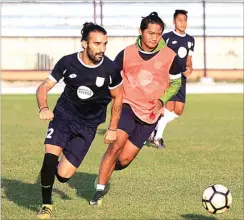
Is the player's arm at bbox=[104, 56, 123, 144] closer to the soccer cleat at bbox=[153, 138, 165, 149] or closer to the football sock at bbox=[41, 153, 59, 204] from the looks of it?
the football sock at bbox=[41, 153, 59, 204]

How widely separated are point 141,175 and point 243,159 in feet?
8.65

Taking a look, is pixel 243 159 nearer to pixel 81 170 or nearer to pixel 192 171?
pixel 192 171

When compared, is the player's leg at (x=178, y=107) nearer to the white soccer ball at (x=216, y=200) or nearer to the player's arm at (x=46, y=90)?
the player's arm at (x=46, y=90)

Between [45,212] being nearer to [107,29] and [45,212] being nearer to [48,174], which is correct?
[48,174]

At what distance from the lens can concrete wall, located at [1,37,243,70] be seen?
132 feet

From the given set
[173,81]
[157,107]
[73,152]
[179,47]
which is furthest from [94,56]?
[179,47]

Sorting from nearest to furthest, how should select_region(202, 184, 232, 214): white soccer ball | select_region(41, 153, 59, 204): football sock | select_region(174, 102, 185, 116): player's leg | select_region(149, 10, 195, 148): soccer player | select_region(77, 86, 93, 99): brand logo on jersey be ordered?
select_region(202, 184, 232, 214): white soccer ball
select_region(41, 153, 59, 204): football sock
select_region(77, 86, 93, 99): brand logo on jersey
select_region(149, 10, 195, 148): soccer player
select_region(174, 102, 185, 116): player's leg

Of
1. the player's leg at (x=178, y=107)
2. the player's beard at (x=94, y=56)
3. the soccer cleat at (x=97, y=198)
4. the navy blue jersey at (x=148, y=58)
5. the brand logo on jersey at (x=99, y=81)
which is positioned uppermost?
the player's beard at (x=94, y=56)

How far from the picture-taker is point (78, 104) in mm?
9055

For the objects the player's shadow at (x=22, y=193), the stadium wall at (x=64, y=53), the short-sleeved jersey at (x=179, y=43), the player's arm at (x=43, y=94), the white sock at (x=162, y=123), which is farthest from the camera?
the stadium wall at (x=64, y=53)

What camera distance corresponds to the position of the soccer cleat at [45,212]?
8621 millimetres

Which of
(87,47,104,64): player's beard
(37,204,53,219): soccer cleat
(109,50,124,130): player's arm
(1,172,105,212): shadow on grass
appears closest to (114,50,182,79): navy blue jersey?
(109,50,124,130): player's arm

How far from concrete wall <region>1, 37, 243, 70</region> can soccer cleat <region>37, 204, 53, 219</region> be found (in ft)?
103

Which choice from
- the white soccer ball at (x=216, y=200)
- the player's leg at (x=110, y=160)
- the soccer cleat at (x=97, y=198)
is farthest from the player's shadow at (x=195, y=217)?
the player's leg at (x=110, y=160)
